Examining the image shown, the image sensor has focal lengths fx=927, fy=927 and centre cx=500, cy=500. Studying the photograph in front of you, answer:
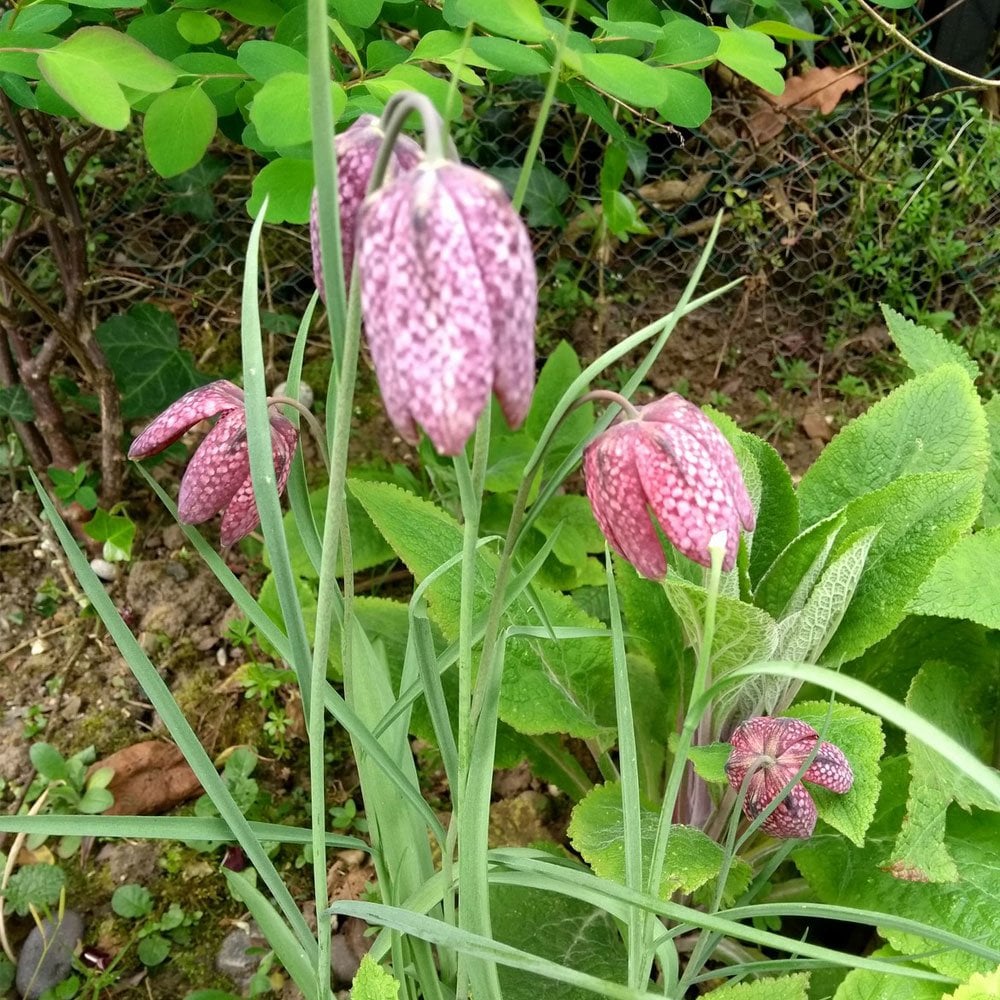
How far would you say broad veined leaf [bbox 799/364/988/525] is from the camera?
3.60 feet

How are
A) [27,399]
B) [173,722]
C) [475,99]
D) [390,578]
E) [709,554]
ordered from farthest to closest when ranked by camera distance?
[475,99] < [390,578] < [27,399] < [173,722] < [709,554]

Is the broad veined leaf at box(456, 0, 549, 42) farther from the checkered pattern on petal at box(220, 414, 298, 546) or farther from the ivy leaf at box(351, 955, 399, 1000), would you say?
the ivy leaf at box(351, 955, 399, 1000)

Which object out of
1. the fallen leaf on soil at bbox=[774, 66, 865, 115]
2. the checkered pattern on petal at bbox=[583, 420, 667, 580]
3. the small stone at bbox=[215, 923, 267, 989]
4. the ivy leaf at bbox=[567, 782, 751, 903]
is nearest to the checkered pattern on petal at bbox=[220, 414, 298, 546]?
the checkered pattern on petal at bbox=[583, 420, 667, 580]

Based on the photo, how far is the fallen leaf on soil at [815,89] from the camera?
193cm

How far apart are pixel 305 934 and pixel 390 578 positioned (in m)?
0.77

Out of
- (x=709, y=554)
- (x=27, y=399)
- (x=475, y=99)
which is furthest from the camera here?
(x=475, y=99)

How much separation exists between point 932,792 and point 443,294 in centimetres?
76

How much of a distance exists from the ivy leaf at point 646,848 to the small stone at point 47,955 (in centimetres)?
66

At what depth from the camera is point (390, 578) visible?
1.54 m

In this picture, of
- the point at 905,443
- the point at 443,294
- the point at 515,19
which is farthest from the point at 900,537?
the point at 443,294

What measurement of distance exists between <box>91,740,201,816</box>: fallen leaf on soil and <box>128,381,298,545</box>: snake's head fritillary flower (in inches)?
28.9

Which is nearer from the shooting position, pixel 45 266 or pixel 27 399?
pixel 27 399

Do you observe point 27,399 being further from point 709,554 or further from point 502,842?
point 709,554

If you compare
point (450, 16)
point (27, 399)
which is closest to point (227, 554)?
point (27, 399)
